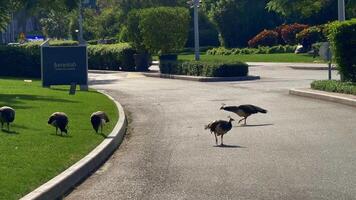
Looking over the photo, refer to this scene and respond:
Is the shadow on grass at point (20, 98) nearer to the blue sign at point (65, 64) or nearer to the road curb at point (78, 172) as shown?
the blue sign at point (65, 64)

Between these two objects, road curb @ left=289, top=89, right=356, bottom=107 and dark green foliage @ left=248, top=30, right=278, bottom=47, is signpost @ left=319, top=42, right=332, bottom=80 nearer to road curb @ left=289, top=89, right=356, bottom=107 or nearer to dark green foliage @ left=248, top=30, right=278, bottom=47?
road curb @ left=289, top=89, right=356, bottom=107

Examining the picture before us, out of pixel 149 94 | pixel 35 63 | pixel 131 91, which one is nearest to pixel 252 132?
pixel 149 94

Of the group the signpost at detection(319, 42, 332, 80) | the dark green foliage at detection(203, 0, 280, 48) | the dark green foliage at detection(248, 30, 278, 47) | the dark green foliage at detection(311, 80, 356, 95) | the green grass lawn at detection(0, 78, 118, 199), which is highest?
the dark green foliage at detection(203, 0, 280, 48)

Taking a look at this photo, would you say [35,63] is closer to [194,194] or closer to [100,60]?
[100,60]

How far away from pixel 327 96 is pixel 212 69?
1485 cm

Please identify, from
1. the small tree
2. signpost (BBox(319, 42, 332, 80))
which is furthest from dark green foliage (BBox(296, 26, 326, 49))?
signpost (BBox(319, 42, 332, 80))

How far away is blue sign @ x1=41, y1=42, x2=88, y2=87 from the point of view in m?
30.2

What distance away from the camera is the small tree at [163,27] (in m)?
47.4

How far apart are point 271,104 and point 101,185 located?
13.3 meters

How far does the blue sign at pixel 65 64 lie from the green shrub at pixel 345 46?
372 inches

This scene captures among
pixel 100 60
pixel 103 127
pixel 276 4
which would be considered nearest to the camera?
pixel 103 127

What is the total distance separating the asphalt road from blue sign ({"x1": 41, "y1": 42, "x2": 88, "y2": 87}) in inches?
235

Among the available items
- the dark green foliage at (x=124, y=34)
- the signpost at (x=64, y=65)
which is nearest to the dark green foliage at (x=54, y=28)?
the dark green foliage at (x=124, y=34)

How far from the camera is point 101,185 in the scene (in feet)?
35.9
